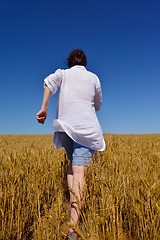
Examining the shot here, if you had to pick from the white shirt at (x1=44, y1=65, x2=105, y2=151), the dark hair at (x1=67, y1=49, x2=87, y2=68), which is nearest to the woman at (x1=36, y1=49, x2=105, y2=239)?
the white shirt at (x1=44, y1=65, x2=105, y2=151)

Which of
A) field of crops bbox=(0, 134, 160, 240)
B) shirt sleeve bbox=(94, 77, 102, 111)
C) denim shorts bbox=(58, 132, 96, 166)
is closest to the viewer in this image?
field of crops bbox=(0, 134, 160, 240)

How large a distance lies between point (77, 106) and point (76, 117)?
0.31 ft

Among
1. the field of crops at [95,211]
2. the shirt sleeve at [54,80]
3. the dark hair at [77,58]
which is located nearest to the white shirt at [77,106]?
the shirt sleeve at [54,80]

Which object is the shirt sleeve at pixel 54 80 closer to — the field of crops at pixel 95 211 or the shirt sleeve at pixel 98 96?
the shirt sleeve at pixel 98 96

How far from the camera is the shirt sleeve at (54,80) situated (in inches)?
83.6

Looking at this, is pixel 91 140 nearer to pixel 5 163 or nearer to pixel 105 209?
pixel 105 209

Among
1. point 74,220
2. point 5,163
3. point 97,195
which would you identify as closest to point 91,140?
A: point 97,195

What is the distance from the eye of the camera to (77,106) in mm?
2131

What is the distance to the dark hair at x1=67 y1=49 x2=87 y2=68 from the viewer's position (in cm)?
240

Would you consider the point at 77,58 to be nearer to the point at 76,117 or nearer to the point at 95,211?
the point at 76,117

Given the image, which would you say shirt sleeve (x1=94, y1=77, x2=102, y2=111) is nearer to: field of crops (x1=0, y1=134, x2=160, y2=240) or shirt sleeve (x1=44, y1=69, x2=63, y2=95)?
shirt sleeve (x1=44, y1=69, x2=63, y2=95)

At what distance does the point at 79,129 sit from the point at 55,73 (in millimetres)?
522

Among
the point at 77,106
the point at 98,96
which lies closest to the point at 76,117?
the point at 77,106

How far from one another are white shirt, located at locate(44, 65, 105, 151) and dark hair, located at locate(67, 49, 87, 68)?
0.11 meters
